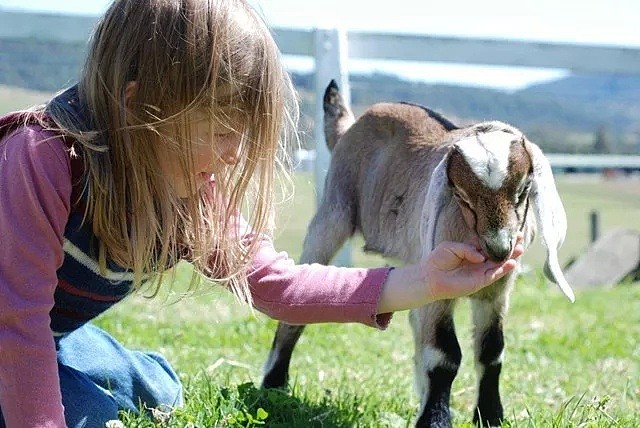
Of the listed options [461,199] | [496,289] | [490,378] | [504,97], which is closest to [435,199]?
Answer: [461,199]

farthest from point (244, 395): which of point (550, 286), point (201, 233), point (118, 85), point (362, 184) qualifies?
point (550, 286)

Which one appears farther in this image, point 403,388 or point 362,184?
point 362,184

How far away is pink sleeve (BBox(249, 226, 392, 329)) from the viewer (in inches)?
99.1

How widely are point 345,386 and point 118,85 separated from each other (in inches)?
66.3

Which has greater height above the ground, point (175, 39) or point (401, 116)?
point (175, 39)

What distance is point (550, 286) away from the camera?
24.2ft

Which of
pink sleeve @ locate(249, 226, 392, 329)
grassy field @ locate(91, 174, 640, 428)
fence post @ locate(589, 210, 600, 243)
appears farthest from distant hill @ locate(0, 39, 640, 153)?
pink sleeve @ locate(249, 226, 392, 329)

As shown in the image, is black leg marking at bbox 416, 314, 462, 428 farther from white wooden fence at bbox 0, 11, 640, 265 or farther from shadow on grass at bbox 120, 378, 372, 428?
white wooden fence at bbox 0, 11, 640, 265

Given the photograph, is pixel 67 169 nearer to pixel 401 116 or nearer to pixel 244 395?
pixel 244 395

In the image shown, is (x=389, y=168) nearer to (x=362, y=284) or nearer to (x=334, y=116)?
(x=334, y=116)

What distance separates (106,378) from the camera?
286 centimetres

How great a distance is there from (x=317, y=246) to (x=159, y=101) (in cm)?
190

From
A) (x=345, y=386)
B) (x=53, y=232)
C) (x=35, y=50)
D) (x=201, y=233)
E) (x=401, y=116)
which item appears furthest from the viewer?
(x=35, y=50)

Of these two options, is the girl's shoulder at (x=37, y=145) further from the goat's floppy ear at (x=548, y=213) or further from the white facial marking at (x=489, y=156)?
the goat's floppy ear at (x=548, y=213)
